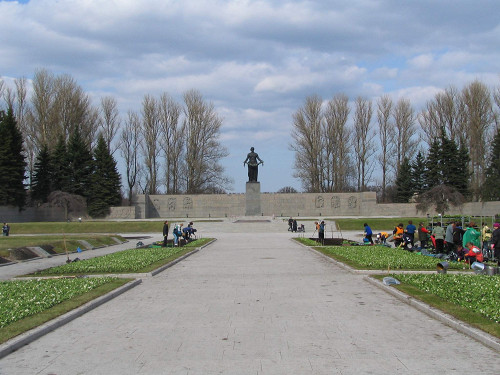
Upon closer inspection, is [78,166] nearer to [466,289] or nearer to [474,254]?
[474,254]

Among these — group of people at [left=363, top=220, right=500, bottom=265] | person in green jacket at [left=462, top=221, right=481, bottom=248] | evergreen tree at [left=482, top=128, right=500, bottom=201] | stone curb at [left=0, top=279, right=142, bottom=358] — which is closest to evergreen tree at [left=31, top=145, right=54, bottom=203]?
group of people at [left=363, top=220, right=500, bottom=265]

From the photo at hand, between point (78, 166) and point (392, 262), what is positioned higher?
point (78, 166)

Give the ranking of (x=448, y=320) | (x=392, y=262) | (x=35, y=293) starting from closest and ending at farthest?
(x=448, y=320) → (x=35, y=293) → (x=392, y=262)

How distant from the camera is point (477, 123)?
5822cm

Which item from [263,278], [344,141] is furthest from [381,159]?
[263,278]

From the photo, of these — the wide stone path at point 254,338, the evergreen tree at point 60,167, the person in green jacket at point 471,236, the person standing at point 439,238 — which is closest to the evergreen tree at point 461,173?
the person standing at point 439,238

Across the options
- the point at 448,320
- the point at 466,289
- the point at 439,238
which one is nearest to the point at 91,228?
the point at 439,238

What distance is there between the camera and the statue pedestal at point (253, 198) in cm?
4906

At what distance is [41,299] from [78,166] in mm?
53710

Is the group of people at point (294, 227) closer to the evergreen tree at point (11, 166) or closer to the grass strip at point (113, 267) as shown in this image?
the grass strip at point (113, 267)

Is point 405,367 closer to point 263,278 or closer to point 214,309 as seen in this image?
point 214,309

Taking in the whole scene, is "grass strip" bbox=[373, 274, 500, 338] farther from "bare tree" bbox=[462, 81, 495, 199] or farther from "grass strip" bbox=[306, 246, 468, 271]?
"bare tree" bbox=[462, 81, 495, 199]

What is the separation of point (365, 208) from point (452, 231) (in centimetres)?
3984

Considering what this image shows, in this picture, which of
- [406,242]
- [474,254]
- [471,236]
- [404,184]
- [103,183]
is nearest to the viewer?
[474,254]
